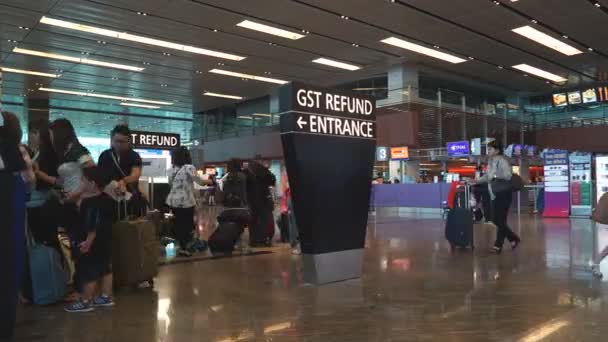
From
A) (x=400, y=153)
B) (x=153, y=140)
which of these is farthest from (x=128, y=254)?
(x=400, y=153)

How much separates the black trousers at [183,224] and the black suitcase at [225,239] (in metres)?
0.39

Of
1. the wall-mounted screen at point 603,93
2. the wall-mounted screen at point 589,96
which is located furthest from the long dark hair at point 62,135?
the wall-mounted screen at point 589,96

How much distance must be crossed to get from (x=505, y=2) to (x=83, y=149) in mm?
12570

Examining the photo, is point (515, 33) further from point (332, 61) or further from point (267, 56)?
point (267, 56)

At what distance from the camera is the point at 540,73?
22.6 m

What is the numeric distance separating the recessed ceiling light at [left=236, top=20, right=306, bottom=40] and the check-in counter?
6.44 metres

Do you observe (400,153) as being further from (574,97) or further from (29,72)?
(29,72)

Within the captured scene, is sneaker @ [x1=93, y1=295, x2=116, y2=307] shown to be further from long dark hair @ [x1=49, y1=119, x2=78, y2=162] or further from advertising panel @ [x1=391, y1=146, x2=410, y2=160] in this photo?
advertising panel @ [x1=391, y1=146, x2=410, y2=160]

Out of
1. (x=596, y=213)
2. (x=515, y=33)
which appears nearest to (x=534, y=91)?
(x=515, y=33)

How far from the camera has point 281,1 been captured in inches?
525

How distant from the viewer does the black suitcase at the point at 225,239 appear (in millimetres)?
7316

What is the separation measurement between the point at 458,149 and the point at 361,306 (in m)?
17.2

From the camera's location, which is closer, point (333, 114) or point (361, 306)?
point (361, 306)

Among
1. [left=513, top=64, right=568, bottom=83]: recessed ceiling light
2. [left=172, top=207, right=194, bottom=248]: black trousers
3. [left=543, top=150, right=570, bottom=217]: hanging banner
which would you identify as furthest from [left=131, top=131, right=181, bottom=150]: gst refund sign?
[left=513, top=64, right=568, bottom=83]: recessed ceiling light
